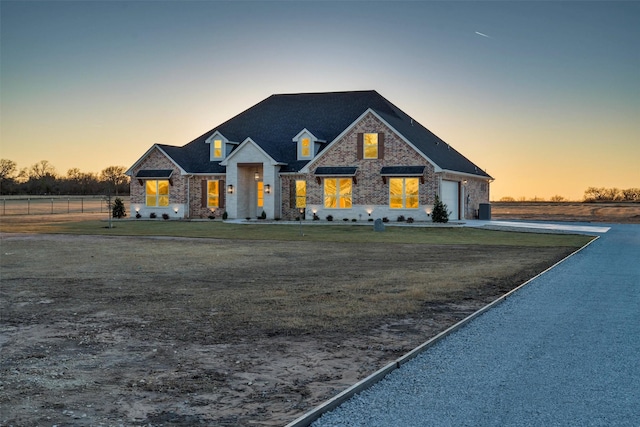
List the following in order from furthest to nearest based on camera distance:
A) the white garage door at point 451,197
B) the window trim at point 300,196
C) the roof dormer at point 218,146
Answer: the roof dormer at point 218,146, the window trim at point 300,196, the white garage door at point 451,197

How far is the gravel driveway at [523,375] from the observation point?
215 inches

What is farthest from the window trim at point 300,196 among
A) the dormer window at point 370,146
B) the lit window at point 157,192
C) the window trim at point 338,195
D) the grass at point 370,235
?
the lit window at point 157,192

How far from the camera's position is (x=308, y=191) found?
41969mm

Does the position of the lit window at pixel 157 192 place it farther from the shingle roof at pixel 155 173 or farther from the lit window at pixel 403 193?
the lit window at pixel 403 193

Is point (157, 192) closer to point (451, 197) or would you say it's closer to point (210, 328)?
point (451, 197)

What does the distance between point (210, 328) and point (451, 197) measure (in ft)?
112

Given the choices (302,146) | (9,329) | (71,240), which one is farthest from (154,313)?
(302,146)

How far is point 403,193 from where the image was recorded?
1571 inches

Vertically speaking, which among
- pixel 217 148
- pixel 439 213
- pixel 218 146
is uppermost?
pixel 218 146

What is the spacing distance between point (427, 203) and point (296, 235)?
1183 cm

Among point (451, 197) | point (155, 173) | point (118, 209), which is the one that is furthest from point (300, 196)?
point (118, 209)

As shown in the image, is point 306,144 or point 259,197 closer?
point 306,144

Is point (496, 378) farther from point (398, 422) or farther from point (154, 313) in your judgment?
point (154, 313)

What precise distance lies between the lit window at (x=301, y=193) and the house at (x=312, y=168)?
0.07 m
